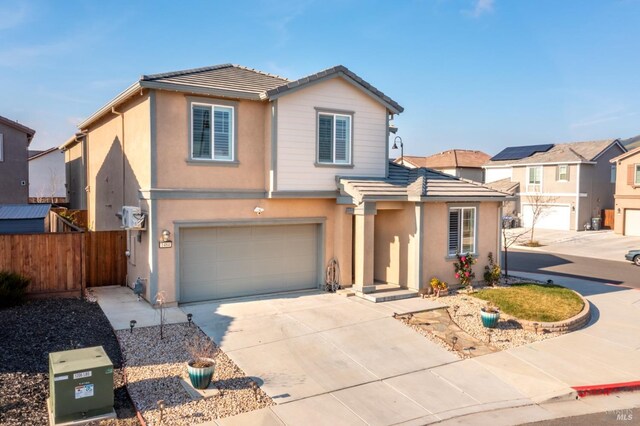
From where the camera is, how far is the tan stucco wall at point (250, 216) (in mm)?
12828

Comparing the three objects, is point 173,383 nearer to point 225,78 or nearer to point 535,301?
point 225,78

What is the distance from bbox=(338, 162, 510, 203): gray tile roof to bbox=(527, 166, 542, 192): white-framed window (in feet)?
87.8

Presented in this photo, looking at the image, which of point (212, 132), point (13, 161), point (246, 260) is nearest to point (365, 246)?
point (246, 260)

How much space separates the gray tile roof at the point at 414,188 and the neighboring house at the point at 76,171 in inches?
546

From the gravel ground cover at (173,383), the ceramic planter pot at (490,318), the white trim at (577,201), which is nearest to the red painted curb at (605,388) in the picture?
the ceramic planter pot at (490,318)

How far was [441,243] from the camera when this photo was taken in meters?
15.3

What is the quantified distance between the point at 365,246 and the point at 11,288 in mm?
Result: 9225

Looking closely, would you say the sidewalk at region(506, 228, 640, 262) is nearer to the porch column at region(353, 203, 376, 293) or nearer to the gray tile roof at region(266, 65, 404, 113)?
the gray tile roof at region(266, 65, 404, 113)

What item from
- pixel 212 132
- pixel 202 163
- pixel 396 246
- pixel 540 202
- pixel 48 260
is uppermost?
pixel 212 132

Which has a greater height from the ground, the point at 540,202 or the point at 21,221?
the point at 540,202

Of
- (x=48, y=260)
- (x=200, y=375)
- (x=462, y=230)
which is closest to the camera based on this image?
(x=200, y=375)

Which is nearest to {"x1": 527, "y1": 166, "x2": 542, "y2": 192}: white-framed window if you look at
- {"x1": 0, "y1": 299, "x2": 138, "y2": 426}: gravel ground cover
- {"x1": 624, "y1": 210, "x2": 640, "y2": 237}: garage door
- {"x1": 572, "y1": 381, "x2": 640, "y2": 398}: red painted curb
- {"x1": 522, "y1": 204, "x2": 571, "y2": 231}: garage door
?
{"x1": 522, "y1": 204, "x2": 571, "y2": 231}: garage door

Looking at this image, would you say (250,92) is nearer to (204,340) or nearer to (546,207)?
(204,340)

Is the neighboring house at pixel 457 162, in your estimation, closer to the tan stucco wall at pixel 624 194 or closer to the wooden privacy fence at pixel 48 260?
the tan stucco wall at pixel 624 194
